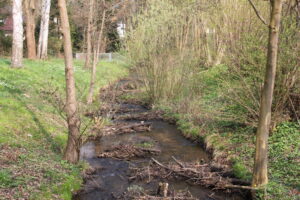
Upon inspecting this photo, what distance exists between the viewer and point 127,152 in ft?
34.7

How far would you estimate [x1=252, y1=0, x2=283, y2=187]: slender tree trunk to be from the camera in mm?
6156

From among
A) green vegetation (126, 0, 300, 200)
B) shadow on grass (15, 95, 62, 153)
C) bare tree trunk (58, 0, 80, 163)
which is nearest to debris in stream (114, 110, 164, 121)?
green vegetation (126, 0, 300, 200)

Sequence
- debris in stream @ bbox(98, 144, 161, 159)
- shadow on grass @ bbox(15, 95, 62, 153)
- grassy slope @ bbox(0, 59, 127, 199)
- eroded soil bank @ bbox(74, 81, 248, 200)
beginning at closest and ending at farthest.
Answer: grassy slope @ bbox(0, 59, 127, 199), eroded soil bank @ bbox(74, 81, 248, 200), shadow on grass @ bbox(15, 95, 62, 153), debris in stream @ bbox(98, 144, 161, 159)

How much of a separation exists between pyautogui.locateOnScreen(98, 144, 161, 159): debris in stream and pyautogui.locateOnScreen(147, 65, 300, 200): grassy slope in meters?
2.10

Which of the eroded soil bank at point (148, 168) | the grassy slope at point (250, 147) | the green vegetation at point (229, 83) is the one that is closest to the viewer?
the grassy slope at point (250, 147)

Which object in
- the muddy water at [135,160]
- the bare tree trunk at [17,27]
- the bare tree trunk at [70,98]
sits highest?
the bare tree trunk at [17,27]

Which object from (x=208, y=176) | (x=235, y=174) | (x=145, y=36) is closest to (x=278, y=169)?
(x=235, y=174)

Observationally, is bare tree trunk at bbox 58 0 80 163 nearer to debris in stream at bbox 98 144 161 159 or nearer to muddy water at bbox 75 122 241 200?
muddy water at bbox 75 122 241 200

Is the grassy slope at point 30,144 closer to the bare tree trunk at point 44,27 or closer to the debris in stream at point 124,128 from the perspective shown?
the debris in stream at point 124,128

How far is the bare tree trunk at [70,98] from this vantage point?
780 cm

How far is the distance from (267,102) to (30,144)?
621 centimetres

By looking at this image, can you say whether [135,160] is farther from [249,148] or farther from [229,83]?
[229,83]

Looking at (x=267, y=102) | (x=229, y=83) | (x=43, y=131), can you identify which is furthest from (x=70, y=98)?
(x=229, y=83)

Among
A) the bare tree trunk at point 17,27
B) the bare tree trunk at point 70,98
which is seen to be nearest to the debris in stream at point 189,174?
the bare tree trunk at point 70,98
